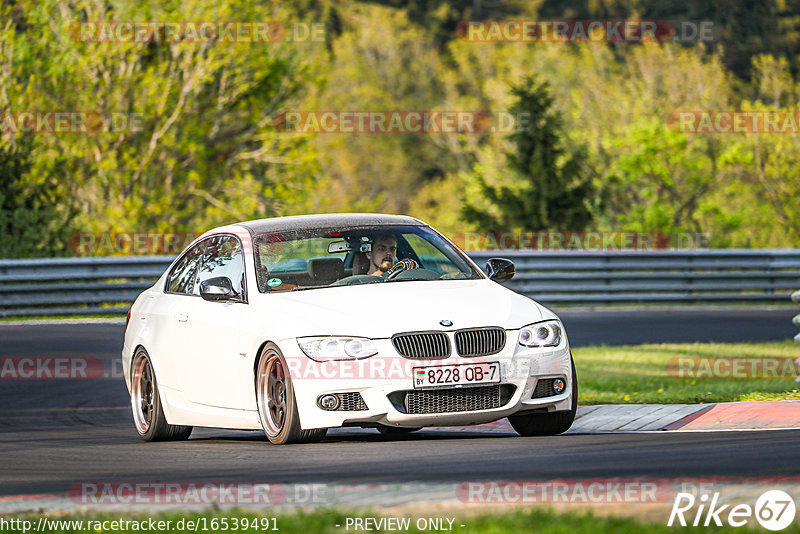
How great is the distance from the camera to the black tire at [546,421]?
33.6 ft

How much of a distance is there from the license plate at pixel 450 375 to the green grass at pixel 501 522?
2907 mm

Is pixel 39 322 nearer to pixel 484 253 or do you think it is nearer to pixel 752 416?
pixel 484 253

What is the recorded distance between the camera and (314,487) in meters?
7.61

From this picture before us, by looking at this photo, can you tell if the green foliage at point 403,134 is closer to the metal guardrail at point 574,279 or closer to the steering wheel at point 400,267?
the metal guardrail at point 574,279
